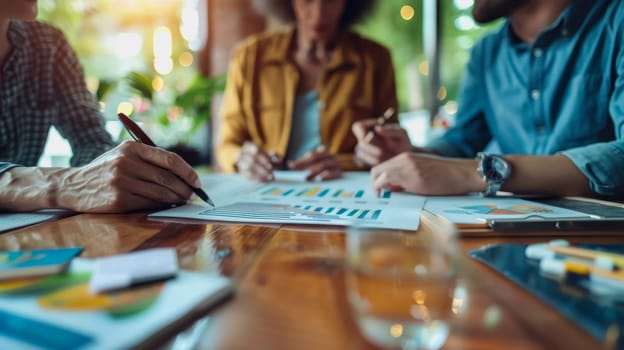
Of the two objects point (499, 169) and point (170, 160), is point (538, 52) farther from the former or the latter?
point (170, 160)

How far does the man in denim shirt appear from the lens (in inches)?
28.0

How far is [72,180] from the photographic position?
649mm

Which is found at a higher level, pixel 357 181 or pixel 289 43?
pixel 289 43

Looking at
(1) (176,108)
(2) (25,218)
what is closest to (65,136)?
(2) (25,218)

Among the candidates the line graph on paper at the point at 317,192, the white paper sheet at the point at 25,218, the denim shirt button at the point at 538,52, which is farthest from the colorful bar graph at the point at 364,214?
the denim shirt button at the point at 538,52

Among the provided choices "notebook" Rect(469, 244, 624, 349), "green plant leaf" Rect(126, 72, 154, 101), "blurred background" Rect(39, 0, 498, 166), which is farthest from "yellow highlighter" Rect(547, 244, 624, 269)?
"green plant leaf" Rect(126, 72, 154, 101)

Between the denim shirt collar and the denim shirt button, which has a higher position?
the denim shirt collar

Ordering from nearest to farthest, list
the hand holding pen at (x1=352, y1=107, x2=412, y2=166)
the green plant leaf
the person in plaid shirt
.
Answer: the person in plaid shirt → the hand holding pen at (x1=352, y1=107, x2=412, y2=166) → the green plant leaf

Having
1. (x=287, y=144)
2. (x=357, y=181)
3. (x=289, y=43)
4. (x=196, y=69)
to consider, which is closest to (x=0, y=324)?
(x=357, y=181)

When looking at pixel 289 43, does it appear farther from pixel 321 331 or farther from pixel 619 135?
pixel 321 331

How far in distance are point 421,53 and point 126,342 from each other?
2956 millimetres

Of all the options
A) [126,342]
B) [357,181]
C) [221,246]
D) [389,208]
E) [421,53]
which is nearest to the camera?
[126,342]

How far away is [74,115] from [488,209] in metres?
1.02

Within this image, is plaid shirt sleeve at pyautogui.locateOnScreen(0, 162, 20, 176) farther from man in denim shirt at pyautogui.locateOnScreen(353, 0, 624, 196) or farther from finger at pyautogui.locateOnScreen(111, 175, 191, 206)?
man in denim shirt at pyautogui.locateOnScreen(353, 0, 624, 196)
